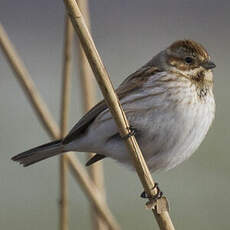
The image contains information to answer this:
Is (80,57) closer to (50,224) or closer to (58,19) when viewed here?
(50,224)

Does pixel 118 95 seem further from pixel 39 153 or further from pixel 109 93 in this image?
pixel 109 93

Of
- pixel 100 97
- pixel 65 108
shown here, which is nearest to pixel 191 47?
pixel 65 108


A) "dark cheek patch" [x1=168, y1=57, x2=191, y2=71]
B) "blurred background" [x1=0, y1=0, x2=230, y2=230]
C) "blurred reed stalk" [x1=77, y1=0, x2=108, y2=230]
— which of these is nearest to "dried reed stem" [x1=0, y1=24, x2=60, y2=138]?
"blurred reed stalk" [x1=77, y1=0, x2=108, y2=230]

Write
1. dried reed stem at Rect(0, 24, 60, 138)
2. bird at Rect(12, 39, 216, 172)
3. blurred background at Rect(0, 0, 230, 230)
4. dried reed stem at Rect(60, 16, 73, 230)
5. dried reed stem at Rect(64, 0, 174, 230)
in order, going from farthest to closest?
blurred background at Rect(0, 0, 230, 230), bird at Rect(12, 39, 216, 172), dried reed stem at Rect(60, 16, 73, 230), dried reed stem at Rect(0, 24, 60, 138), dried reed stem at Rect(64, 0, 174, 230)

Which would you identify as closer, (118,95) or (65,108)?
(65,108)

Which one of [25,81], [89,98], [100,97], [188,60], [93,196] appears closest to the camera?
[25,81]

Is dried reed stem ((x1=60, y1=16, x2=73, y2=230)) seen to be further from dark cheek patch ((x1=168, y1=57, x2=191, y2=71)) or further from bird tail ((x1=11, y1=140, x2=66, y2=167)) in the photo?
dark cheek patch ((x1=168, y1=57, x2=191, y2=71))

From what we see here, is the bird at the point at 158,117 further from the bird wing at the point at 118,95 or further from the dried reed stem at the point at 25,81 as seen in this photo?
the dried reed stem at the point at 25,81
